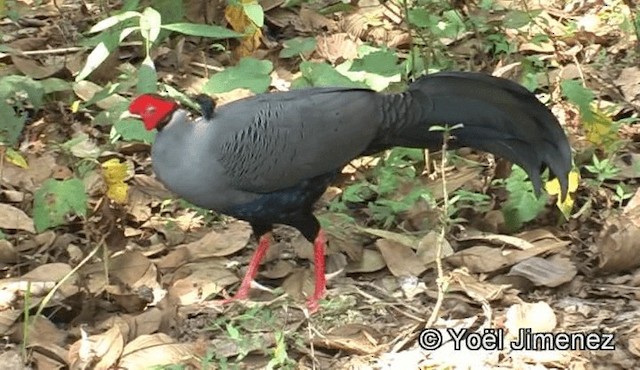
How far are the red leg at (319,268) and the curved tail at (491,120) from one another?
41 cm

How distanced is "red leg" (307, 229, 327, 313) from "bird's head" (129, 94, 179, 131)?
644 millimetres

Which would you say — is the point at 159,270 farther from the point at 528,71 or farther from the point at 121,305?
the point at 528,71

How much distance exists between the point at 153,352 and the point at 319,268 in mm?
685

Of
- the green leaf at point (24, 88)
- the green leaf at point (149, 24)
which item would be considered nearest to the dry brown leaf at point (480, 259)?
the green leaf at point (149, 24)

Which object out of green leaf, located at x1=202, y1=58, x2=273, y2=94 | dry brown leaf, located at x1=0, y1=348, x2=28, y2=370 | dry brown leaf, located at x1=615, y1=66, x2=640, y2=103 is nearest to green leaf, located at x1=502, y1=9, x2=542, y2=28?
dry brown leaf, located at x1=615, y1=66, x2=640, y2=103

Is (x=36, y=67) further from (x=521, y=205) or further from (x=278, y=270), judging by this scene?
(x=521, y=205)

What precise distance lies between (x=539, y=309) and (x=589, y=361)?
264 mm

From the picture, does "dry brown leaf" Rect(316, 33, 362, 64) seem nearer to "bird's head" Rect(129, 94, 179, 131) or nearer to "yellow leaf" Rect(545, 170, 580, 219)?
"yellow leaf" Rect(545, 170, 580, 219)

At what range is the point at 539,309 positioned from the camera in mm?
3406

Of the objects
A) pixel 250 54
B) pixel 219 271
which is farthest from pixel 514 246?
pixel 250 54

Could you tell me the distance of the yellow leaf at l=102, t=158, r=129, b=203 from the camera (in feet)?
12.8

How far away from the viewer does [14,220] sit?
4203 mm

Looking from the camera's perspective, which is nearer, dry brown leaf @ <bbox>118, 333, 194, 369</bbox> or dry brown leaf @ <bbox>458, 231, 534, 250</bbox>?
dry brown leaf @ <bbox>118, 333, 194, 369</bbox>

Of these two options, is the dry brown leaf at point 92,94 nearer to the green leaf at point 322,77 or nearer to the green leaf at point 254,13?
the green leaf at point 254,13
